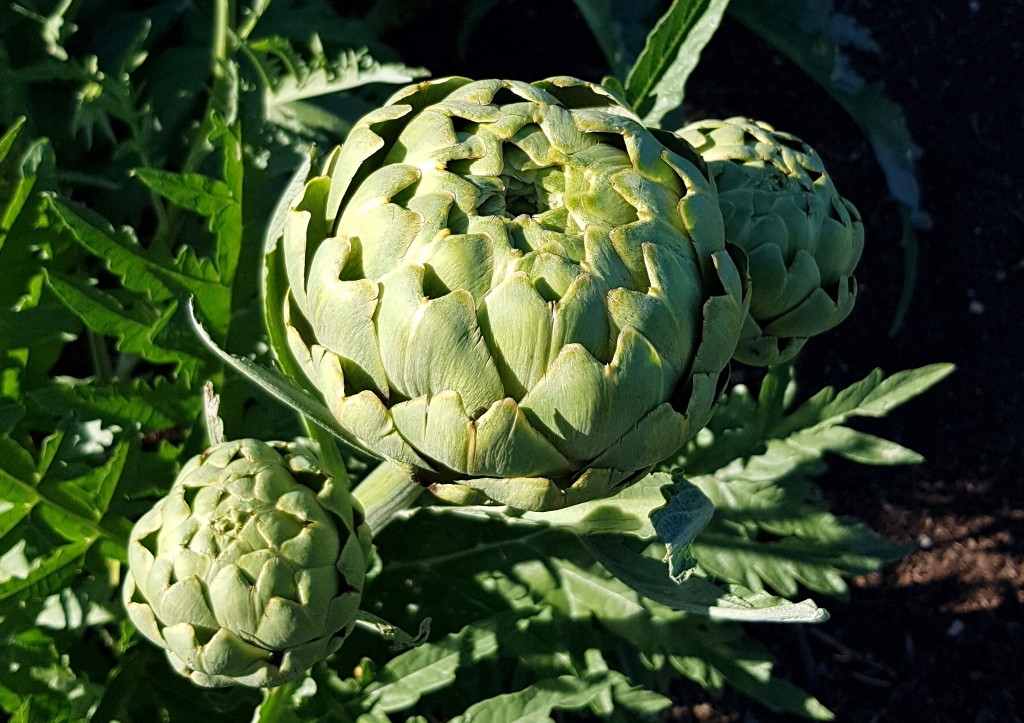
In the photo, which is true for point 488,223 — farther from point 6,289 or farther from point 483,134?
point 6,289

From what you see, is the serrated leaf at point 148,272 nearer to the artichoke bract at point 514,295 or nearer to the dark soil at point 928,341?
the artichoke bract at point 514,295

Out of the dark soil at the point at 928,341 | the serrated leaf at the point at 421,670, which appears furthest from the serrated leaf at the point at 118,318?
the dark soil at the point at 928,341

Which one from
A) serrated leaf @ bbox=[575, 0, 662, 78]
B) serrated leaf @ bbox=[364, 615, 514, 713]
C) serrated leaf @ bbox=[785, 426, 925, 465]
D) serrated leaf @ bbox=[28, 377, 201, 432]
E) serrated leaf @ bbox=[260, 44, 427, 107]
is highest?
serrated leaf @ bbox=[575, 0, 662, 78]

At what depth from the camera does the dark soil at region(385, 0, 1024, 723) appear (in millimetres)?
1813

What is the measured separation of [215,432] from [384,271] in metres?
0.30

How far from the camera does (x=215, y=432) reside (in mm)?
994

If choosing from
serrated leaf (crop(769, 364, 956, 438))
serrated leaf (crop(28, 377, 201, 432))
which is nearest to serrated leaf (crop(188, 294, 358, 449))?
serrated leaf (crop(28, 377, 201, 432))

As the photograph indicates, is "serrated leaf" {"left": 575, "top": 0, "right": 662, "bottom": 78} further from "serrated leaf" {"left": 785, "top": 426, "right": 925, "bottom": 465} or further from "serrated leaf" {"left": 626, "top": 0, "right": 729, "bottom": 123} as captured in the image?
"serrated leaf" {"left": 785, "top": 426, "right": 925, "bottom": 465}

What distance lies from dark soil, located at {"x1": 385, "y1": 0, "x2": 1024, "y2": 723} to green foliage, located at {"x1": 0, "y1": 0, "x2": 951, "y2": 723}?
1.49 ft

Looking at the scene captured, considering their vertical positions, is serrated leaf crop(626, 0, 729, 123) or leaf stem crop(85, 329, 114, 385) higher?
serrated leaf crop(626, 0, 729, 123)

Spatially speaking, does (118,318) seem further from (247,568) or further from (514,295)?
(514,295)

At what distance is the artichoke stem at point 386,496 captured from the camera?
105 centimetres

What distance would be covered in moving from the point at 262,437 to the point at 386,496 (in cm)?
28

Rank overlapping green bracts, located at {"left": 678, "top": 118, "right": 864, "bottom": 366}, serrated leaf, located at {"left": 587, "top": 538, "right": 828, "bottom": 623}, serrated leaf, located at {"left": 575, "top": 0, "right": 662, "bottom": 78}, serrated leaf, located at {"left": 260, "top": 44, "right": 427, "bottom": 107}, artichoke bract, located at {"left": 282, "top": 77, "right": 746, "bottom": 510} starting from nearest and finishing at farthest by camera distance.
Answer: artichoke bract, located at {"left": 282, "top": 77, "right": 746, "bottom": 510} → serrated leaf, located at {"left": 587, "top": 538, "right": 828, "bottom": 623} → overlapping green bracts, located at {"left": 678, "top": 118, "right": 864, "bottom": 366} → serrated leaf, located at {"left": 260, "top": 44, "right": 427, "bottom": 107} → serrated leaf, located at {"left": 575, "top": 0, "right": 662, "bottom": 78}
